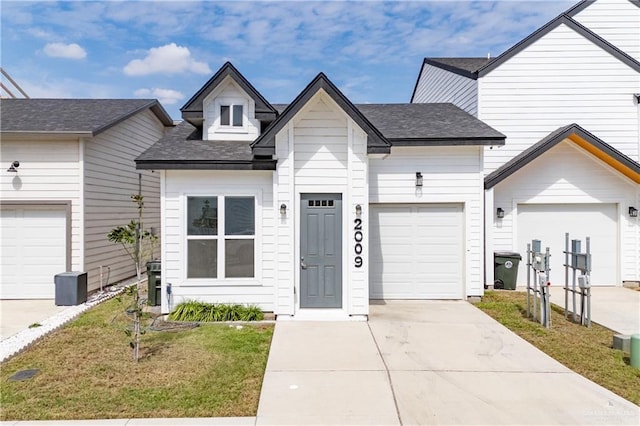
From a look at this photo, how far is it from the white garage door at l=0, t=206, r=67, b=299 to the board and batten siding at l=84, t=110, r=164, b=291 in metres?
0.70

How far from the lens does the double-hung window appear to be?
26.2 feet

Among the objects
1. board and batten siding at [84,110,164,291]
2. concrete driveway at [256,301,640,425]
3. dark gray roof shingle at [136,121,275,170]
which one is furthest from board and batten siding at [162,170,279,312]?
board and batten siding at [84,110,164,291]

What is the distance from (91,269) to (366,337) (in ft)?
25.0

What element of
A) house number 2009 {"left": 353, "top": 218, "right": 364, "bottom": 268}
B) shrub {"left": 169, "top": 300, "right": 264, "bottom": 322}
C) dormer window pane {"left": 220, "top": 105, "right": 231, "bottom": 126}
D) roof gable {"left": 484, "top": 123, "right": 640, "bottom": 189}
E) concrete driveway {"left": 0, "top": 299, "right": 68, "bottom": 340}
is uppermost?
dormer window pane {"left": 220, "top": 105, "right": 231, "bottom": 126}

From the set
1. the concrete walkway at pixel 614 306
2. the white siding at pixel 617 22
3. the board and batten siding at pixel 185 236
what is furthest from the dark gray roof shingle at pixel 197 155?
the white siding at pixel 617 22

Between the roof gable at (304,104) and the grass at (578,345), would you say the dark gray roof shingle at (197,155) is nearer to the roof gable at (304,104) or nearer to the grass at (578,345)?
the roof gable at (304,104)

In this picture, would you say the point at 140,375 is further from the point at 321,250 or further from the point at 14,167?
the point at 14,167

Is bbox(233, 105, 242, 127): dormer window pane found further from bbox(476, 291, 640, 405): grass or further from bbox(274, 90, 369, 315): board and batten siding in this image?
bbox(476, 291, 640, 405): grass

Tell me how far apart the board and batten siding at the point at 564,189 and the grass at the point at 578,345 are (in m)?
2.76

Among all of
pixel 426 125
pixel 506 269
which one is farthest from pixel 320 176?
pixel 506 269

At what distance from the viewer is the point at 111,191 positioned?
11227mm

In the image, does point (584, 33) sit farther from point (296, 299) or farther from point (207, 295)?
point (207, 295)

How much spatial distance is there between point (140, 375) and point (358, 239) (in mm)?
4338

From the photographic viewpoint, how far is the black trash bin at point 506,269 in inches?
409
